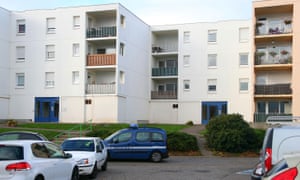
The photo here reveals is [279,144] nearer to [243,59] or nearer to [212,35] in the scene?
[243,59]

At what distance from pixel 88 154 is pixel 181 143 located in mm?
11823

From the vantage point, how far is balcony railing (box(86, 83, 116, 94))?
4138 centimetres

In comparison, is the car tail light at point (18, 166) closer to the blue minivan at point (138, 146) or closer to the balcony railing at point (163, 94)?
the blue minivan at point (138, 146)

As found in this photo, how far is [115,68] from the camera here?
41.6 meters

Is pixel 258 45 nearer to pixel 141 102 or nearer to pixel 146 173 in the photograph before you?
pixel 141 102

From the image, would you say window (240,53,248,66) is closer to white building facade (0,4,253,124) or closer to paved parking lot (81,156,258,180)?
white building facade (0,4,253,124)

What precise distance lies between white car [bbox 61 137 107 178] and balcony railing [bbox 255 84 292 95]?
2792 centimetres

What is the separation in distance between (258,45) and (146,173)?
31.0 m

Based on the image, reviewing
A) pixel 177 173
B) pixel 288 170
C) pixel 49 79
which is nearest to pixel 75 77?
pixel 49 79

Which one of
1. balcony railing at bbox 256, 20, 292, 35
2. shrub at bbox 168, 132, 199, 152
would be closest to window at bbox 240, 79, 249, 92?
balcony railing at bbox 256, 20, 292, 35

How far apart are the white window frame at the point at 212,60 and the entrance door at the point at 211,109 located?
405 cm

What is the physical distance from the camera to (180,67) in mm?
48719

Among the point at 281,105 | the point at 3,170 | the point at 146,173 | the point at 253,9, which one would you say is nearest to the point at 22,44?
the point at 253,9

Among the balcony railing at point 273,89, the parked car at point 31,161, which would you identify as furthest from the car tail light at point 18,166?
the balcony railing at point 273,89
